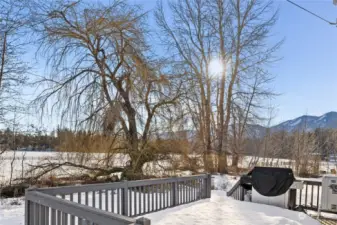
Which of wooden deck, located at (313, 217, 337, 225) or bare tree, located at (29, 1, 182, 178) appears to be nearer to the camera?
wooden deck, located at (313, 217, 337, 225)

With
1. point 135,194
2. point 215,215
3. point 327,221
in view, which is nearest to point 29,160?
point 135,194

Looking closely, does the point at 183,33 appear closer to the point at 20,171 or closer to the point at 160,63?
the point at 160,63

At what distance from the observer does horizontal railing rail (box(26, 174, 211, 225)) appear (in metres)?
3.33

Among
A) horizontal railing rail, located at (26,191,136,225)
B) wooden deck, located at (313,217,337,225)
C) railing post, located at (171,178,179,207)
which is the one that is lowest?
wooden deck, located at (313,217,337,225)

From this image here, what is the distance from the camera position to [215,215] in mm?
4637

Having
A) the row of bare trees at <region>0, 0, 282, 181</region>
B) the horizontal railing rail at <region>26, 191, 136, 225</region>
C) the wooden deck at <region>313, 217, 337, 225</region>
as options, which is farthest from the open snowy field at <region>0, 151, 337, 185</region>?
the wooden deck at <region>313, 217, 337, 225</region>

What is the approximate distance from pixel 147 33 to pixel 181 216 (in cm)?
514

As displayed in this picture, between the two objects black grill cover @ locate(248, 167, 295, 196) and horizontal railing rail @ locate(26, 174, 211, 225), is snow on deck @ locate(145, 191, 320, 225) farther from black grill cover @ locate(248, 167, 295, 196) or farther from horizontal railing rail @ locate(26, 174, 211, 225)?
black grill cover @ locate(248, 167, 295, 196)

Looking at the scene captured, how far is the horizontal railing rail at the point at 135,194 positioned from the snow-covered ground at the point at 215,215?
21 cm

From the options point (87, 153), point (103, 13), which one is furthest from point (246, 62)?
point (87, 153)

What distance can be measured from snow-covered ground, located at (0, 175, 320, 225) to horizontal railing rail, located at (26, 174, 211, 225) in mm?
207

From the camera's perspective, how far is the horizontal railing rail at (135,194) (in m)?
3.33

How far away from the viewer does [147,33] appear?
758cm

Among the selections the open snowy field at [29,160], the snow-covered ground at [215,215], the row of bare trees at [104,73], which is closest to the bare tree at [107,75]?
the row of bare trees at [104,73]
